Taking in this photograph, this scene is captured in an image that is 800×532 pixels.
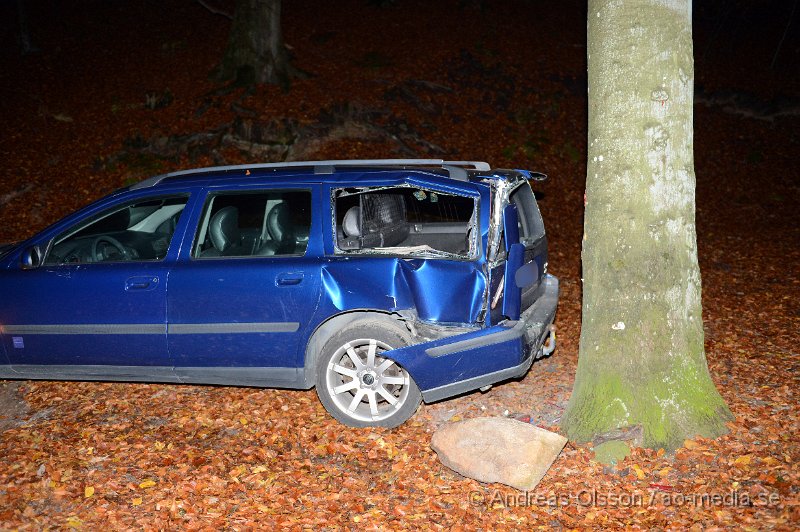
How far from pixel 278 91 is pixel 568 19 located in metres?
11.2

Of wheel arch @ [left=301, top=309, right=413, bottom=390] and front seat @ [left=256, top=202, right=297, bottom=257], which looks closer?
wheel arch @ [left=301, top=309, right=413, bottom=390]

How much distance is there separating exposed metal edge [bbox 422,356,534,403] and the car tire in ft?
0.57

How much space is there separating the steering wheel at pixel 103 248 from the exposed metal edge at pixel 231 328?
1046 mm

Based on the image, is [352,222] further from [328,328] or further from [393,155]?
[393,155]

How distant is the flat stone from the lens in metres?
4.41

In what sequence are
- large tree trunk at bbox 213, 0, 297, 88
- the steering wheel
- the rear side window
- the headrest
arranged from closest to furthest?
the headrest, the rear side window, the steering wheel, large tree trunk at bbox 213, 0, 297, 88

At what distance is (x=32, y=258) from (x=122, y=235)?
885 mm

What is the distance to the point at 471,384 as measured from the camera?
5016mm

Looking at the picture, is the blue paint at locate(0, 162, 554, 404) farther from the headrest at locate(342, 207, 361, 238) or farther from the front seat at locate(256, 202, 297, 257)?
the headrest at locate(342, 207, 361, 238)

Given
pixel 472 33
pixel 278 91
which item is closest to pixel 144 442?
pixel 278 91

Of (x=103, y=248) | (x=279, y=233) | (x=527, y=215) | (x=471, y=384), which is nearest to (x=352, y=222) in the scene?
(x=279, y=233)

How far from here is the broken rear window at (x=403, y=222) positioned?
526 cm

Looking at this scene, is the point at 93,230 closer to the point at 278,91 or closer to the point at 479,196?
the point at 479,196

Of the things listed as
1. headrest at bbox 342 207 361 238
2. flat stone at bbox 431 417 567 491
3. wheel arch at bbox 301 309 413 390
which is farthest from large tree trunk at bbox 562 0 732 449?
headrest at bbox 342 207 361 238
